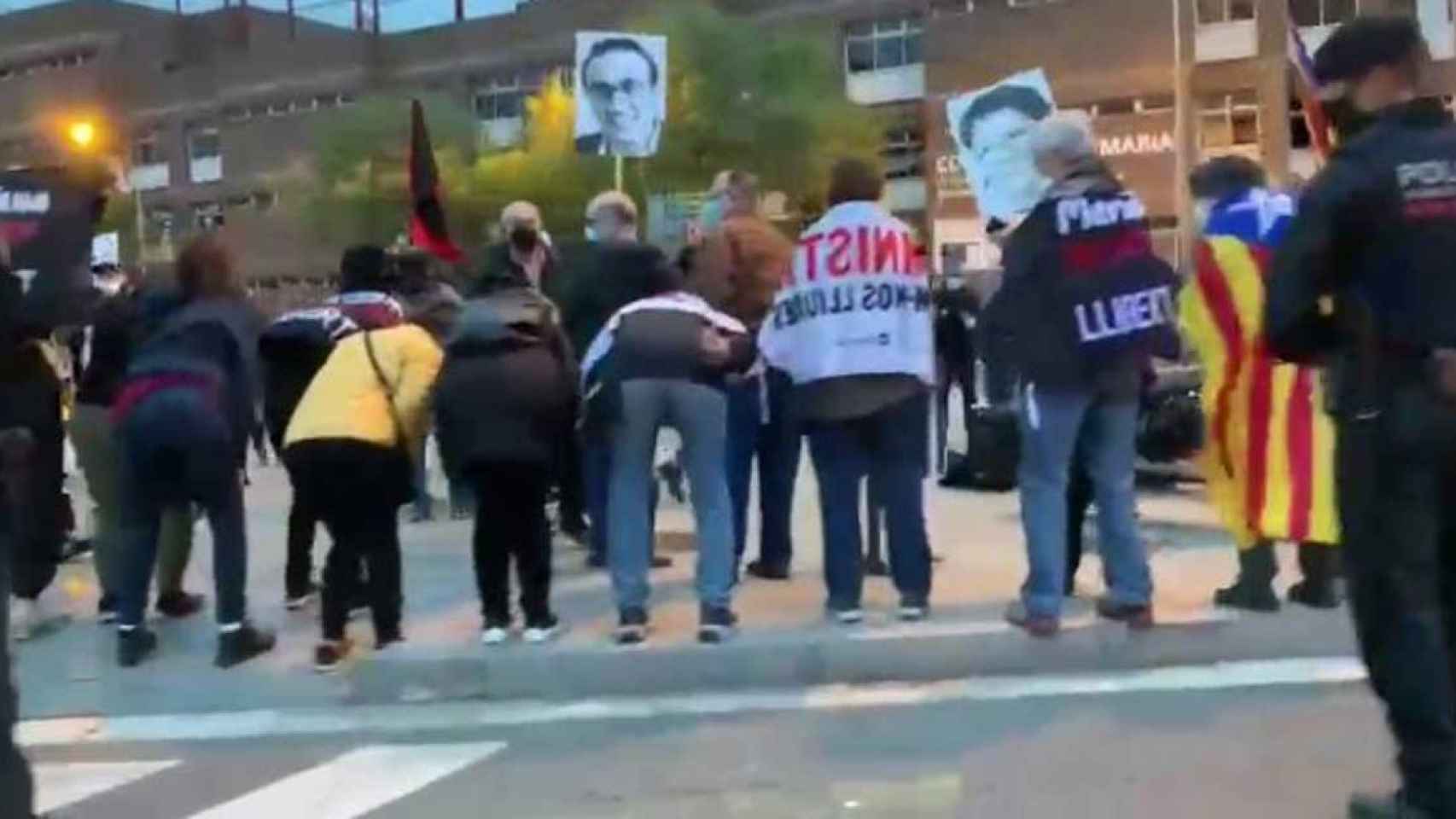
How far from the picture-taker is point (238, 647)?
7.84 meters

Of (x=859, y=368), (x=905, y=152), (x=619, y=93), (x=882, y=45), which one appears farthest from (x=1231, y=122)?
(x=859, y=368)

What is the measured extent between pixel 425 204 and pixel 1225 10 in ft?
122

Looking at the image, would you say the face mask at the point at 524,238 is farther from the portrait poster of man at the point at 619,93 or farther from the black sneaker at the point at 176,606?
the portrait poster of man at the point at 619,93

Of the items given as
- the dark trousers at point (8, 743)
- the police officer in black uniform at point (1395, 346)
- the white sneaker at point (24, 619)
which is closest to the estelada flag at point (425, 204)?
the white sneaker at point (24, 619)

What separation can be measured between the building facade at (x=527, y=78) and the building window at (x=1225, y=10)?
0.04m

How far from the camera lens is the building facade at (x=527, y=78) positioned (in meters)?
45.1

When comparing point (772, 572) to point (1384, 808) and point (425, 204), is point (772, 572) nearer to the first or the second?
point (425, 204)

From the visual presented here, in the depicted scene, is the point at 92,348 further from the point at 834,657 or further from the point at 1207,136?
the point at 1207,136

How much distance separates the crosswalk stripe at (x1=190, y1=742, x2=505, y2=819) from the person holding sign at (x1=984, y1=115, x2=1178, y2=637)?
85.0 inches

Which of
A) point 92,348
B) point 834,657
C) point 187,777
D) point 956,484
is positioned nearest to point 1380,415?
point 834,657

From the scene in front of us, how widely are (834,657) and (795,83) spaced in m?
40.5

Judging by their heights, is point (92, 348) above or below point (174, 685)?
above

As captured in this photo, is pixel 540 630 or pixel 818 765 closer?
pixel 818 765

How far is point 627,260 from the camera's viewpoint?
318 inches
